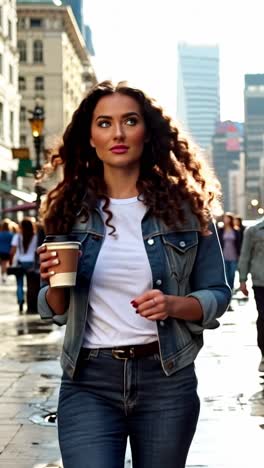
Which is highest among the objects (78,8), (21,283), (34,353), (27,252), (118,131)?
(78,8)

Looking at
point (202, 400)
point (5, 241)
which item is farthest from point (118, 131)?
point (5, 241)

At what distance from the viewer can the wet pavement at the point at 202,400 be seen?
610 cm

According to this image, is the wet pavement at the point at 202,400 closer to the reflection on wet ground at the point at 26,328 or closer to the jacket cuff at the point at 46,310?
the reflection on wet ground at the point at 26,328

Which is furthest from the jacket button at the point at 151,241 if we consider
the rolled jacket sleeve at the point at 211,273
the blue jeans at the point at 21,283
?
the blue jeans at the point at 21,283

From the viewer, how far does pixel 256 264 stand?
9.53 m

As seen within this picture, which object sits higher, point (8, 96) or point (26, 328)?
point (8, 96)

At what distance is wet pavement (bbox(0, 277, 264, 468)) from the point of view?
6.10m

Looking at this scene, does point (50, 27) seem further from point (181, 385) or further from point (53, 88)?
point (181, 385)

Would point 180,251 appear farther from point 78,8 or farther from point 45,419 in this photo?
point 78,8

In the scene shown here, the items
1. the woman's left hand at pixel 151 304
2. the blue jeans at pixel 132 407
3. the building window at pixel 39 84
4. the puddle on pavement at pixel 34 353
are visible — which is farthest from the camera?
the building window at pixel 39 84

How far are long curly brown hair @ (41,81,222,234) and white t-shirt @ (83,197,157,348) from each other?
0.14 meters

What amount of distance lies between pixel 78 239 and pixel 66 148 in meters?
0.41

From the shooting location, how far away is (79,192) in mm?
3436

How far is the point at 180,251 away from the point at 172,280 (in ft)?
0.35
